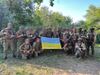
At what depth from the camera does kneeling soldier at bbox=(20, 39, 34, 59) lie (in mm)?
12141

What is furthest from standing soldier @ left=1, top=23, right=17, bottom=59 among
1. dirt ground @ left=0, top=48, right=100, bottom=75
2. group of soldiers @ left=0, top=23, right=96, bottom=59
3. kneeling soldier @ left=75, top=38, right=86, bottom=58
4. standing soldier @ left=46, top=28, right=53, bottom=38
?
kneeling soldier @ left=75, top=38, right=86, bottom=58

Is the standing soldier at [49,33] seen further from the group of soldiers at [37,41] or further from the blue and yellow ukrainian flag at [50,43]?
the blue and yellow ukrainian flag at [50,43]

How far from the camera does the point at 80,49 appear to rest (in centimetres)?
1216

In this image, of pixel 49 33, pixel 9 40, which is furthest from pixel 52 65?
pixel 49 33

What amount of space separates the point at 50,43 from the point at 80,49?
1640 mm

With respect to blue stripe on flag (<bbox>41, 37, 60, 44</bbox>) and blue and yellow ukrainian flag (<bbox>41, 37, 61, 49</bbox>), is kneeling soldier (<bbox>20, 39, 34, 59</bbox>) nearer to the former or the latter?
blue and yellow ukrainian flag (<bbox>41, 37, 61, 49</bbox>)

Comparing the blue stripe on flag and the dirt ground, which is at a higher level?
the blue stripe on flag

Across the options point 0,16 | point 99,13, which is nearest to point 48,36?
point 0,16

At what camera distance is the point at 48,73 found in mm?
10109

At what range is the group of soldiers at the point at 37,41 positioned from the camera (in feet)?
40.3

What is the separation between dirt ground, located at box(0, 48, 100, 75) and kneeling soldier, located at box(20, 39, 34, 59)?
30cm

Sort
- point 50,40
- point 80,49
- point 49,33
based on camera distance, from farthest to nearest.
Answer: point 49,33 < point 50,40 < point 80,49

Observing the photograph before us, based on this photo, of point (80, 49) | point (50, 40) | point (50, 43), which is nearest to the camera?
point (80, 49)

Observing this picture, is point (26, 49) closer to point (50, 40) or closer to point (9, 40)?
point (9, 40)
